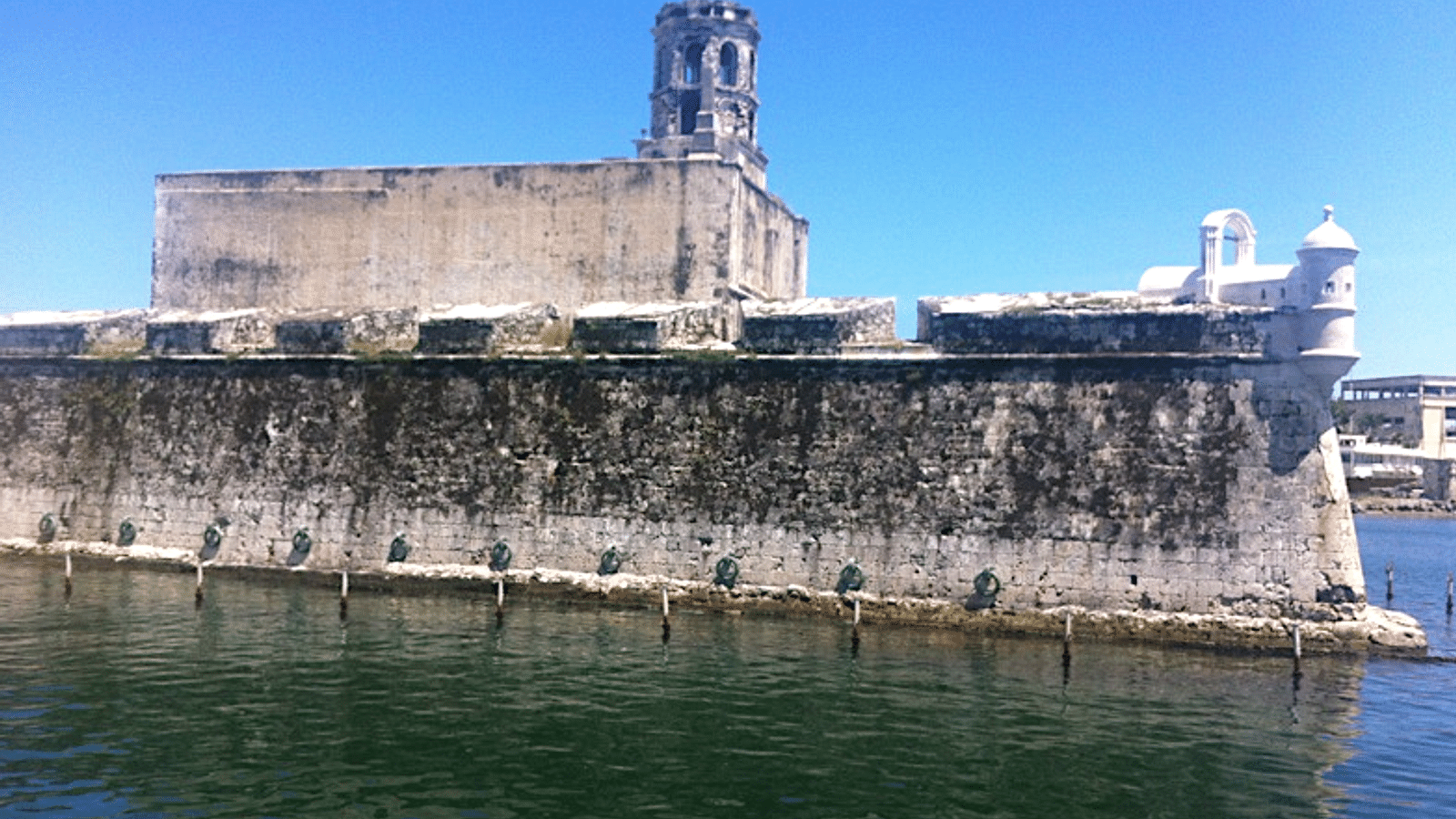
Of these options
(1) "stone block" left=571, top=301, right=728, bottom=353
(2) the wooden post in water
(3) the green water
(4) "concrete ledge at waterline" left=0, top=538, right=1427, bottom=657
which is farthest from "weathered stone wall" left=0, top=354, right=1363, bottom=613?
(3) the green water

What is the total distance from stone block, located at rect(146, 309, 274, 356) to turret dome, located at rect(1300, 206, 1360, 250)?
80.2 ft

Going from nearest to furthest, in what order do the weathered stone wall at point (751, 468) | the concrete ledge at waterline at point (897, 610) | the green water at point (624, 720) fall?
1. the green water at point (624, 720)
2. the concrete ledge at waterline at point (897, 610)
3. the weathered stone wall at point (751, 468)

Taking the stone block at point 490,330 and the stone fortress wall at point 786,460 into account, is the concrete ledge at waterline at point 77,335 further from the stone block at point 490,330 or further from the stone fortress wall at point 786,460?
the stone block at point 490,330

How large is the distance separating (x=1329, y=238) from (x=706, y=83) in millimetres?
23968

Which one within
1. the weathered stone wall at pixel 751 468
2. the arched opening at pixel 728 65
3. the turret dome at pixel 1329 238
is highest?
the arched opening at pixel 728 65

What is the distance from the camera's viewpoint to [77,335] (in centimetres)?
3225

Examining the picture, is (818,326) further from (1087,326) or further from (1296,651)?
(1296,651)

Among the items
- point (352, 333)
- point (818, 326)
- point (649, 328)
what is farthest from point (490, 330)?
point (818, 326)

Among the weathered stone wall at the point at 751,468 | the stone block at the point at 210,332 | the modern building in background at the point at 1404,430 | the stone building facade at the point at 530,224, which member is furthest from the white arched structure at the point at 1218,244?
the modern building in background at the point at 1404,430

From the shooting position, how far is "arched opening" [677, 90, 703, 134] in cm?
4200

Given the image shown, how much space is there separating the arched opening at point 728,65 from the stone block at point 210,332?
1829 centimetres

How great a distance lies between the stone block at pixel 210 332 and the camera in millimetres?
30359

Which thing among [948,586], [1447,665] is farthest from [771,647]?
[1447,665]

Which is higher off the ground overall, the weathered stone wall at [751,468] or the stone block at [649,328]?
the stone block at [649,328]
